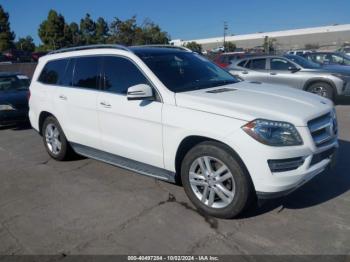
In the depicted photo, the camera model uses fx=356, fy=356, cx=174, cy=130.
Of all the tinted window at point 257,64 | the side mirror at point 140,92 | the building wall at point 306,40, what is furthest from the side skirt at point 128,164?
the building wall at point 306,40

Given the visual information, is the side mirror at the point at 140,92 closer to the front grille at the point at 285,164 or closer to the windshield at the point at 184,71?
the windshield at the point at 184,71

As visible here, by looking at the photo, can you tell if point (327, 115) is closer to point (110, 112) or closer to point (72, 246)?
point (110, 112)

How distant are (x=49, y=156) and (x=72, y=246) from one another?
338cm

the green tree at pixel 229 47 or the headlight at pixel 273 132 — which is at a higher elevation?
the green tree at pixel 229 47

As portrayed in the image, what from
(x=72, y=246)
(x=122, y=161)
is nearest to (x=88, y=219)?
(x=72, y=246)

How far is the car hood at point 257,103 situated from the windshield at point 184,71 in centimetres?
22

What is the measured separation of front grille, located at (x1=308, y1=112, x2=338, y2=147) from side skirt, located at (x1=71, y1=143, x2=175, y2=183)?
1.62 metres

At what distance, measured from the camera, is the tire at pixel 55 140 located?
19.1 feet

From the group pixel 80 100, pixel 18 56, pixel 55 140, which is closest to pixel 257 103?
pixel 80 100

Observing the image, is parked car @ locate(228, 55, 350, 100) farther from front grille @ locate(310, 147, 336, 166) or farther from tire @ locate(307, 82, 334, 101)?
front grille @ locate(310, 147, 336, 166)

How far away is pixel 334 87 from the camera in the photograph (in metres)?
10.5

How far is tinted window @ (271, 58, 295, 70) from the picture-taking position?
448 inches

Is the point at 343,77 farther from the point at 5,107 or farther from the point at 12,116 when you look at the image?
the point at 5,107

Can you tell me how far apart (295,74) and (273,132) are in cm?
825
